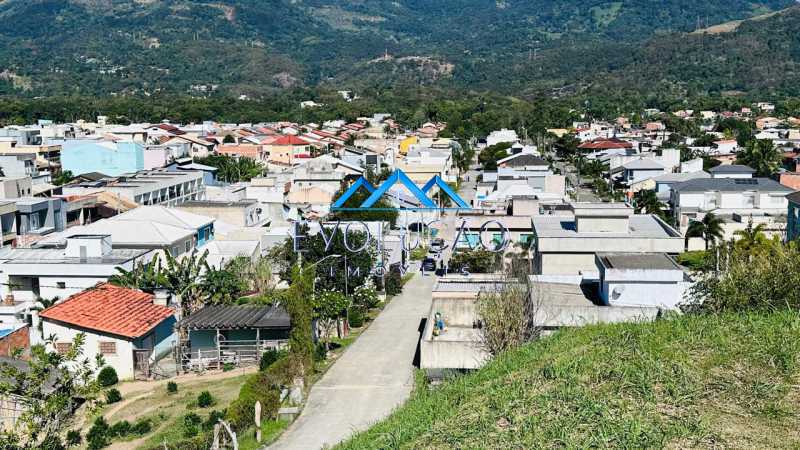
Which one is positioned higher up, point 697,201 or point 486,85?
point 486,85

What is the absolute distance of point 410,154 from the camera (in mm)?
67438

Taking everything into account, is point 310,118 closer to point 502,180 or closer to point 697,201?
point 502,180

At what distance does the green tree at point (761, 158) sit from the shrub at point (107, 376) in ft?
154

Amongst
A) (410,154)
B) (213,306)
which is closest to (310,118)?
(410,154)

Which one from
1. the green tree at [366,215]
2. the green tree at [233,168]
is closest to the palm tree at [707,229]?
the green tree at [366,215]

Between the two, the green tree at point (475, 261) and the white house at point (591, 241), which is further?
the green tree at point (475, 261)

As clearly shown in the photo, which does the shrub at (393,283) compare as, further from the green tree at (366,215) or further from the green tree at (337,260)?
the green tree at (366,215)

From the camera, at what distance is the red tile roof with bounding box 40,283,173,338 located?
21.5 m

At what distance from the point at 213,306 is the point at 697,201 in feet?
93.3

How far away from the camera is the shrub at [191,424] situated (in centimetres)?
1697

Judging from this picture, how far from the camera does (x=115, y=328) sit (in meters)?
21.4

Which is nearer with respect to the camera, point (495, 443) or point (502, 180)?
point (495, 443)

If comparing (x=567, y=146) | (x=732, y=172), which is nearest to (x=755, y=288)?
(x=732, y=172)

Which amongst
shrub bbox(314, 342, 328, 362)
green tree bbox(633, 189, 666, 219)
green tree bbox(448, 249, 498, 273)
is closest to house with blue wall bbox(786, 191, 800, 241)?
green tree bbox(633, 189, 666, 219)
